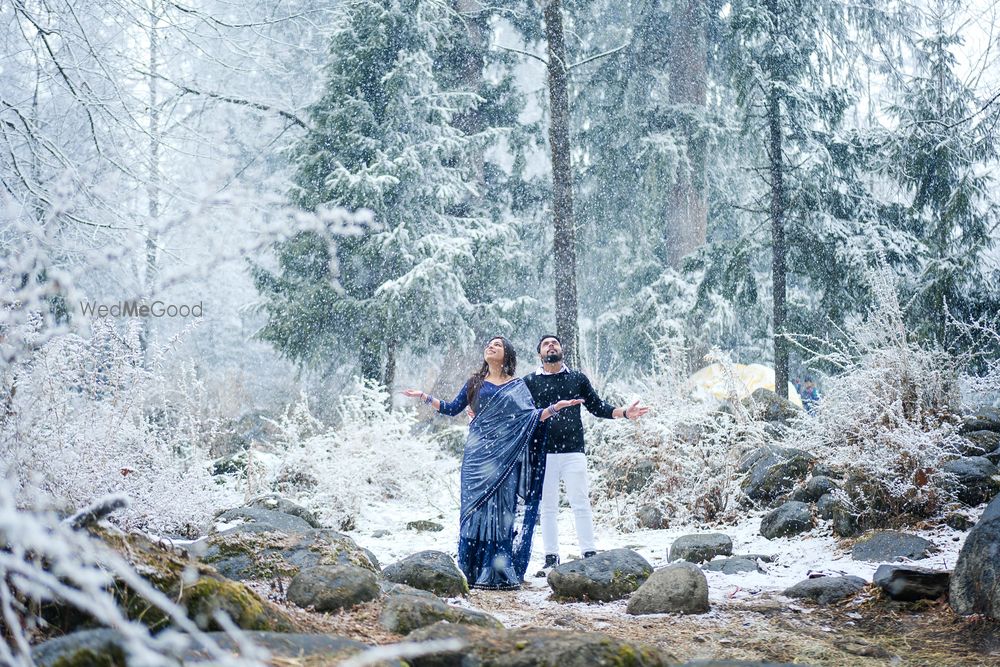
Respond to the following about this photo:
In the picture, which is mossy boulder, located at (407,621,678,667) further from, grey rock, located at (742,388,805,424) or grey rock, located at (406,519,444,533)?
grey rock, located at (742,388,805,424)

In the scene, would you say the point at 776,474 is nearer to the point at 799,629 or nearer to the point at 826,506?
the point at 826,506

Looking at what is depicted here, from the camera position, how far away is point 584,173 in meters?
21.0

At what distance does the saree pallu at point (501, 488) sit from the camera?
631cm

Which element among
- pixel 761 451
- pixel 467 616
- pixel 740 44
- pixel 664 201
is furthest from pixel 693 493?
pixel 664 201

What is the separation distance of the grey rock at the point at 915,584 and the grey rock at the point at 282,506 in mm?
5563

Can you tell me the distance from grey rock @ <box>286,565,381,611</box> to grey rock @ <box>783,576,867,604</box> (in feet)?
9.19

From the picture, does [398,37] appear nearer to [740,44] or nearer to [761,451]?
[740,44]

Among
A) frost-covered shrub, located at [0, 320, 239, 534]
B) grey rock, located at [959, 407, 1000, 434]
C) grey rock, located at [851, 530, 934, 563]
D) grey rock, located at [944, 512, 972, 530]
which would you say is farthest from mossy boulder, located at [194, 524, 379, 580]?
grey rock, located at [959, 407, 1000, 434]

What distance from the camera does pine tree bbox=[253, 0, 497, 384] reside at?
15.5 m

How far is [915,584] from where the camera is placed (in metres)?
5.04

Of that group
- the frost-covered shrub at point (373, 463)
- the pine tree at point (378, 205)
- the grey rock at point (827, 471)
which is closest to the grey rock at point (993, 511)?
the grey rock at point (827, 471)

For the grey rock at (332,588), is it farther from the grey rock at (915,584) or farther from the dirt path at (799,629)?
the grey rock at (915,584)

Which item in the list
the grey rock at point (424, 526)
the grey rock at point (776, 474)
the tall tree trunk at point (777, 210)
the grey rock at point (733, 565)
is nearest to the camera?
the grey rock at point (733, 565)

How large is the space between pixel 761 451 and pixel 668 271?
10291mm
